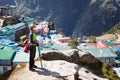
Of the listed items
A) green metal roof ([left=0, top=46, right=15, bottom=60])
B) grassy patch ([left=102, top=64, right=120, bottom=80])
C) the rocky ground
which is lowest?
green metal roof ([left=0, top=46, right=15, bottom=60])

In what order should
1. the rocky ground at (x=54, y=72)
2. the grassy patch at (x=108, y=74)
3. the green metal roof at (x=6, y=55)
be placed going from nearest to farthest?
Answer: the rocky ground at (x=54, y=72) → the grassy patch at (x=108, y=74) → the green metal roof at (x=6, y=55)

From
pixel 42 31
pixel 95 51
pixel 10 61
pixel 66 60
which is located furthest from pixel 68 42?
pixel 66 60

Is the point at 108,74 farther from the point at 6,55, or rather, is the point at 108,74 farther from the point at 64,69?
the point at 6,55

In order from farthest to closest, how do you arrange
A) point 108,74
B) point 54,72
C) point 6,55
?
point 6,55
point 108,74
point 54,72

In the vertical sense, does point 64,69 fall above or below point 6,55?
above

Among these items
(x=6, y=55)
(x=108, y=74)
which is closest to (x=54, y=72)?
(x=108, y=74)

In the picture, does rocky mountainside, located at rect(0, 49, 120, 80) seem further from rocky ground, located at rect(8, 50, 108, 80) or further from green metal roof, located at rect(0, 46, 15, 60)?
green metal roof, located at rect(0, 46, 15, 60)

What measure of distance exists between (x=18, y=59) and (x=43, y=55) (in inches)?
1478

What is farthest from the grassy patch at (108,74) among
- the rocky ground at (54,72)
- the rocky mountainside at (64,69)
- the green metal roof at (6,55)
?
the green metal roof at (6,55)

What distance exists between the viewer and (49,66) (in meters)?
17.1

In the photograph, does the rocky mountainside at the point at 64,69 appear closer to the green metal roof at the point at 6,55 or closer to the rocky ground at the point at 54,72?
the rocky ground at the point at 54,72

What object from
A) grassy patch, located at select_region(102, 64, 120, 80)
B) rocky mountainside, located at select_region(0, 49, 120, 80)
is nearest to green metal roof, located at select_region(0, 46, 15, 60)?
rocky mountainside, located at select_region(0, 49, 120, 80)

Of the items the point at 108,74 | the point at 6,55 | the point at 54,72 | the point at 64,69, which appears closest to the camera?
the point at 54,72

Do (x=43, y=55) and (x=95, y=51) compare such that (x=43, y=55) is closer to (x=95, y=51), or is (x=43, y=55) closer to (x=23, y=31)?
(x=95, y=51)
